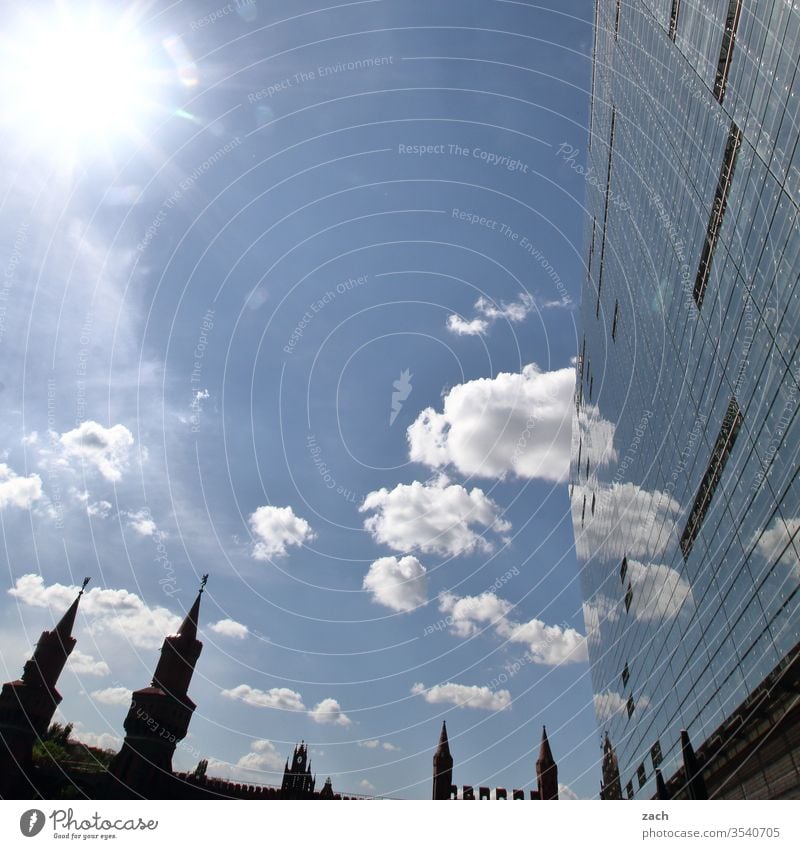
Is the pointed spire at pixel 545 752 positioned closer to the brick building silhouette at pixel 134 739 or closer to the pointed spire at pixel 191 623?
the brick building silhouette at pixel 134 739

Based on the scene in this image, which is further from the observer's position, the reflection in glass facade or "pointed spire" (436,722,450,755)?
"pointed spire" (436,722,450,755)

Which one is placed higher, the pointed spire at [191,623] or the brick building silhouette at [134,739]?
the pointed spire at [191,623]

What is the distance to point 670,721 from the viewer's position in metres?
35.6

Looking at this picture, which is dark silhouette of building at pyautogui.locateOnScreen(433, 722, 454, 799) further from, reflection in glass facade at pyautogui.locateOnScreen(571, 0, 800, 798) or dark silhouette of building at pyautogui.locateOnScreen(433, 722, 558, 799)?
reflection in glass facade at pyautogui.locateOnScreen(571, 0, 800, 798)

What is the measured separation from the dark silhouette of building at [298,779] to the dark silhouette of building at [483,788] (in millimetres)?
13764

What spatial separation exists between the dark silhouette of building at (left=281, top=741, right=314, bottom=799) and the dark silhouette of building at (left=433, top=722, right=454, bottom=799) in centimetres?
1340

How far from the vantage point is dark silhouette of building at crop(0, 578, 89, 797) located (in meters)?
38.7

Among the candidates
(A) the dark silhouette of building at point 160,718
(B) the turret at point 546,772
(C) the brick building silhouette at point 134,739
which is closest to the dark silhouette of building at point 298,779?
(C) the brick building silhouette at point 134,739

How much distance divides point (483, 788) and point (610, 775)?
65.3 ft

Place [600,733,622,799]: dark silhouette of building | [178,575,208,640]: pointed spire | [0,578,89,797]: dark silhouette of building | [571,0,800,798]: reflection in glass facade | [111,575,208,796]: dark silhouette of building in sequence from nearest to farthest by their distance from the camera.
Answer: [571,0,800,798]: reflection in glass facade → [0,578,89,797]: dark silhouette of building → [111,575,208,796]: dark silhouette of building → [178,575,208,640]: pointed spire → [600,733,622,799]: dark silhouette of building

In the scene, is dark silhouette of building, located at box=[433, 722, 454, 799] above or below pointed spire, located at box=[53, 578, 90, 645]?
below

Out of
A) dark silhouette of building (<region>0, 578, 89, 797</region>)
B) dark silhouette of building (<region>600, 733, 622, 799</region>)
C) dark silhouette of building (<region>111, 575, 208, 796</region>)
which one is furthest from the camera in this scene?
dark silhouette of building (<region>600, 733, 622, 799</region>)

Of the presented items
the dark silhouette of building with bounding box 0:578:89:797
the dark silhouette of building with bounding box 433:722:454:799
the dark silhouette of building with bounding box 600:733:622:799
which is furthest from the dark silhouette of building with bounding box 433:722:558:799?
the dark silhouette of building with bounding box 0:578:89:797

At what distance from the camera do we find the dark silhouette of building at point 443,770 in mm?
50875
